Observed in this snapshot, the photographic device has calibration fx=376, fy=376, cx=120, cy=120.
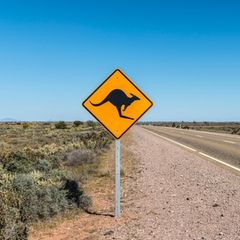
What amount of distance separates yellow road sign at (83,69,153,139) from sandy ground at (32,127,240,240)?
163 cm

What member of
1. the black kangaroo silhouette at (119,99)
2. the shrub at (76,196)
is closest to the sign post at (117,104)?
the black kangaroo silhouette at (119,99)

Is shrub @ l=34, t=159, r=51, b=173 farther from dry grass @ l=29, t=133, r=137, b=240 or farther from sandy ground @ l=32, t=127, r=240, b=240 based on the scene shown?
sandy ground @ l=32, t=127, r=240, b=240

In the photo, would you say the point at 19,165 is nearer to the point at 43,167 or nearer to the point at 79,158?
the point at 43,167

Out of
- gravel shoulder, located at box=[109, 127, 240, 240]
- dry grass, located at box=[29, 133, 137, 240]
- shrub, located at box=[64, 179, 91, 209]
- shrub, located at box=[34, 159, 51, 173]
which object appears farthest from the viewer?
shrub, located at box=[34, 159, 51, 173]

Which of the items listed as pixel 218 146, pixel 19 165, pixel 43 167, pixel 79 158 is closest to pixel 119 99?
pixel 43 167

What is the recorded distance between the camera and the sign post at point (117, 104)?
6.97 m

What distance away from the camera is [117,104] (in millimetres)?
7008

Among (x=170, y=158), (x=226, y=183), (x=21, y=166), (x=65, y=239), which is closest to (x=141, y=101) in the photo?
(x=65, y=239)

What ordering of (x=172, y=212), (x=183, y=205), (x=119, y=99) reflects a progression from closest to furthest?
1. (x=172, y=212)
2. (x=119, y=99)
3. (x=183, y=205)

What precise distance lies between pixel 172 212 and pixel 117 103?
2238mm

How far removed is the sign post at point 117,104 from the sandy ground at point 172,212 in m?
0.85

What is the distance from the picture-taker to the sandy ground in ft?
18.7

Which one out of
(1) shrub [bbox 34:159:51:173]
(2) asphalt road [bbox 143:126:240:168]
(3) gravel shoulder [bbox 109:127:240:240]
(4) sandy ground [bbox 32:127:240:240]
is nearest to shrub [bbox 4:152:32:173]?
(1) shrub [bbox 34:159:51:173]

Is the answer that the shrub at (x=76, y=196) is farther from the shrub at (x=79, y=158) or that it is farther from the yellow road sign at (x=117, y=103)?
the shrub at (x=79, y=158)
